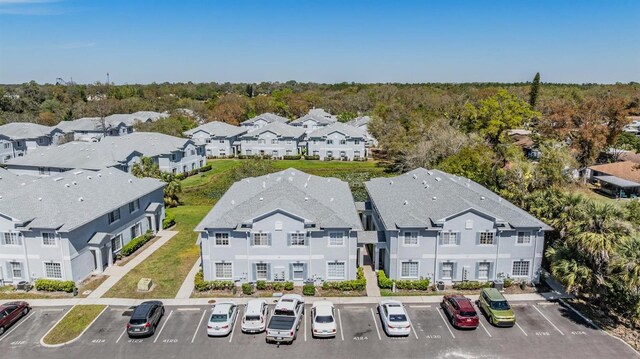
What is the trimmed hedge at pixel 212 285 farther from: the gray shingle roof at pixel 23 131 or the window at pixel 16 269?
the gray shingle roof at pixel 23 131

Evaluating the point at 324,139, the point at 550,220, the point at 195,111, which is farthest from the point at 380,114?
the point at 550,220

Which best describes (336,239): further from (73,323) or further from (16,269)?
(16,269)

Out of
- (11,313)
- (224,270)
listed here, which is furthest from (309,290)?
(11,313)

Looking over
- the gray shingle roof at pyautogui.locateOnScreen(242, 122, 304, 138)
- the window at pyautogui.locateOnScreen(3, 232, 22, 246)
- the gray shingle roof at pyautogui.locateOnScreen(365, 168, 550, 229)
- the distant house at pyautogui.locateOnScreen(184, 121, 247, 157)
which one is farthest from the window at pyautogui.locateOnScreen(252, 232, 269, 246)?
the distant house at pyautogui.locateOnScreen(184, 121, 247, 157)

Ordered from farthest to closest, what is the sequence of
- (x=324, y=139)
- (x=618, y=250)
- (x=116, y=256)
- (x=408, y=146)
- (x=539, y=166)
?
(x=324, y=139) < (x=408, y=146) < (x=539, y=166) < (x=116, y=256) < (x=618, y=250)

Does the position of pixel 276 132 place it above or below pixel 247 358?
above

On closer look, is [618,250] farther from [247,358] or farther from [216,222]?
[216,222]

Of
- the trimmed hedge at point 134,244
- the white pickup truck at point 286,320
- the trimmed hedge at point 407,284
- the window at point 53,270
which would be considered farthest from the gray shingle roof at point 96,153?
the trimmed hedge at point 407,284

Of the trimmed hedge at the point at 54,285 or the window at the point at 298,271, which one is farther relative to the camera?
the window at the point at 298,271
